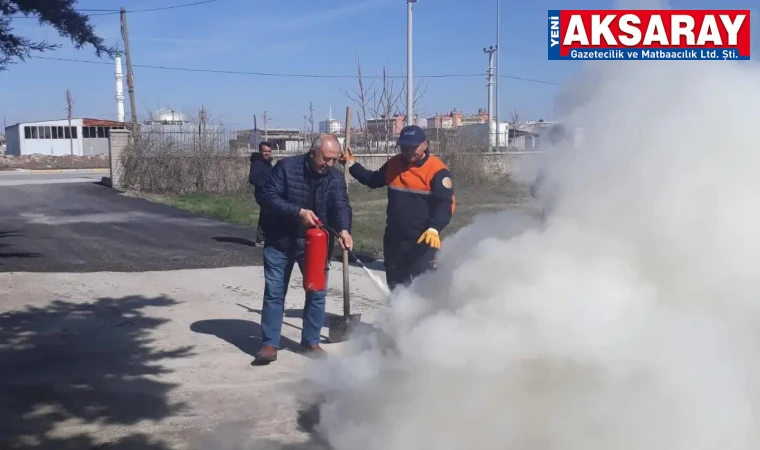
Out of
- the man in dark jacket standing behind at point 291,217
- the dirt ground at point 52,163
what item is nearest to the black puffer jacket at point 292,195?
the man in dark jacket standing behind at point 291,217

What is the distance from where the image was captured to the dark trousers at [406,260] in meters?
5.53

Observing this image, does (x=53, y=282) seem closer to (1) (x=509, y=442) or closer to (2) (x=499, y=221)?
(2) (x=499, y=221)

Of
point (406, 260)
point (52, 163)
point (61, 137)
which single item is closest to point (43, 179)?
point (52, 163)

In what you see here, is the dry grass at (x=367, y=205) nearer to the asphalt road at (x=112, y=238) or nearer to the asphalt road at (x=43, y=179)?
the asphalt road at (x=112, y=238)

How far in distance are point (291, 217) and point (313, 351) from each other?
111 cm

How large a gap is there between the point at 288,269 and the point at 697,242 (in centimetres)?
333

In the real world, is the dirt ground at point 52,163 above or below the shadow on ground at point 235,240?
above

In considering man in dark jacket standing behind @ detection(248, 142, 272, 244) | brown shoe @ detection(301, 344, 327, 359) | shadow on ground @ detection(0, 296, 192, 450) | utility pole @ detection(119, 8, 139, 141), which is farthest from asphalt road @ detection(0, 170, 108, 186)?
brown shoe @ detection(301, 344, 327, 359)

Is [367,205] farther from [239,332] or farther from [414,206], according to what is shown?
[414,206]

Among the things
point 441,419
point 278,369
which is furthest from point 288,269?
point 441,419

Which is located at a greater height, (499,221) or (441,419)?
(499,221)

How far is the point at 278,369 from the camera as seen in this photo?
5609 millimetres

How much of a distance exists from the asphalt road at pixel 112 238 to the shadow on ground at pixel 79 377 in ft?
9.46

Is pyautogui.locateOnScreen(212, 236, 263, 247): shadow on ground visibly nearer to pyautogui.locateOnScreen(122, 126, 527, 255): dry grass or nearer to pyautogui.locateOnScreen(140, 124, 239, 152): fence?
pyautogui.locateOnScreen(122, 126, 527, 255): dry grass
